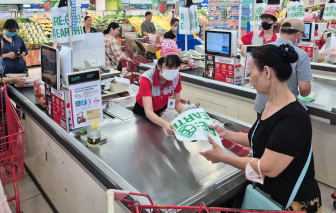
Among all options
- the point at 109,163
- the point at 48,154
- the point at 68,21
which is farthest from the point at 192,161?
the point at 68,21

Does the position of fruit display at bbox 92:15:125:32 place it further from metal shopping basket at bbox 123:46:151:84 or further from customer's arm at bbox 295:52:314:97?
customer's arm at bbox 295:52:314:97

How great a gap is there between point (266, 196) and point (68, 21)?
8.29ft

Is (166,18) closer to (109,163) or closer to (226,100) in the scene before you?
(226,100)

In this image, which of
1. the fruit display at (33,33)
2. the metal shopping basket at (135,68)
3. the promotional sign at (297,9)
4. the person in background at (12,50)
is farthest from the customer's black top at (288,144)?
the fruit display at (33,33)

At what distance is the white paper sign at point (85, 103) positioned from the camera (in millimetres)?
2242

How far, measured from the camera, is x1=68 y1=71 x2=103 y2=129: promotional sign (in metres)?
2.22

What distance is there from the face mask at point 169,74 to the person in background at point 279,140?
3.39ft

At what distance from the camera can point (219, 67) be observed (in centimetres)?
409

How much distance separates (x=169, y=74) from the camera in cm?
251

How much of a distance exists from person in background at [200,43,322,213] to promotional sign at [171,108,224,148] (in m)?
0.21

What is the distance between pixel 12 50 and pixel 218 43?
4.08 meters

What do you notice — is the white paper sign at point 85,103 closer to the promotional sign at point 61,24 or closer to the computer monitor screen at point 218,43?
the promotional sign at point 61,24

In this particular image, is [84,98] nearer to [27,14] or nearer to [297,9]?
[297,9]

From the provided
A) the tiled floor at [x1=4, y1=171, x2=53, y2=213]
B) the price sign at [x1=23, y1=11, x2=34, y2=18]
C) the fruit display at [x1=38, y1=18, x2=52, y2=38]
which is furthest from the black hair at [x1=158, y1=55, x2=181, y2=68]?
the price sign at [x1=23, y1=11, x2=34, y2=18]
